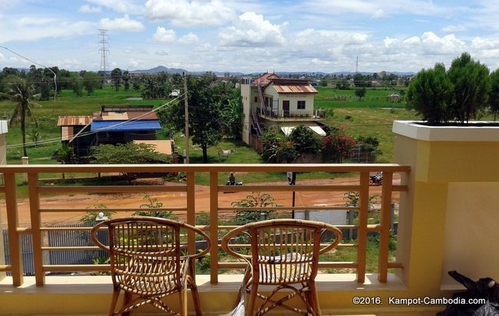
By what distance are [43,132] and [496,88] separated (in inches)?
1306

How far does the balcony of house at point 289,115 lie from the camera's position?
31719 mm

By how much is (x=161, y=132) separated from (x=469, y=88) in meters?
29.9

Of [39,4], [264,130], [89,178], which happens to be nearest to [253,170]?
[39,4]

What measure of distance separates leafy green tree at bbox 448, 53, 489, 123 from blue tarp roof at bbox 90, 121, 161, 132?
2679cm

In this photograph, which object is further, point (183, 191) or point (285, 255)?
point (183, 191)

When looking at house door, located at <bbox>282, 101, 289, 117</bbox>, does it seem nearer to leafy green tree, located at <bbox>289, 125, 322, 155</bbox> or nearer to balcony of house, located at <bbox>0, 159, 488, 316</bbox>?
leafy green tree, located at <bbox>289, 125, 322, 155</bbox>

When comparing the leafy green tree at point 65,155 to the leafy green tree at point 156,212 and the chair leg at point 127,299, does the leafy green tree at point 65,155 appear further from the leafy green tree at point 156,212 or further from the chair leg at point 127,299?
the chair leg at point 127,299

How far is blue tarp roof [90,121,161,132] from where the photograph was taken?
90.5ft

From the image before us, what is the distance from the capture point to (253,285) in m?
2.05

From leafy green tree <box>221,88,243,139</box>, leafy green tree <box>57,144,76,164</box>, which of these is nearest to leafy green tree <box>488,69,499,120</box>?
leafy green tree <box>57,144,76,164</box>

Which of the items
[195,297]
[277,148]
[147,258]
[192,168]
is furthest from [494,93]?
[277,148]

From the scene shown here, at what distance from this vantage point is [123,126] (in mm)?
28281

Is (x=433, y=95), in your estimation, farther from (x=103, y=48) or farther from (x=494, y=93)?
(x=103, y=48)

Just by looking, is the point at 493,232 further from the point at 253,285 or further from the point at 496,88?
the point at 253,285
